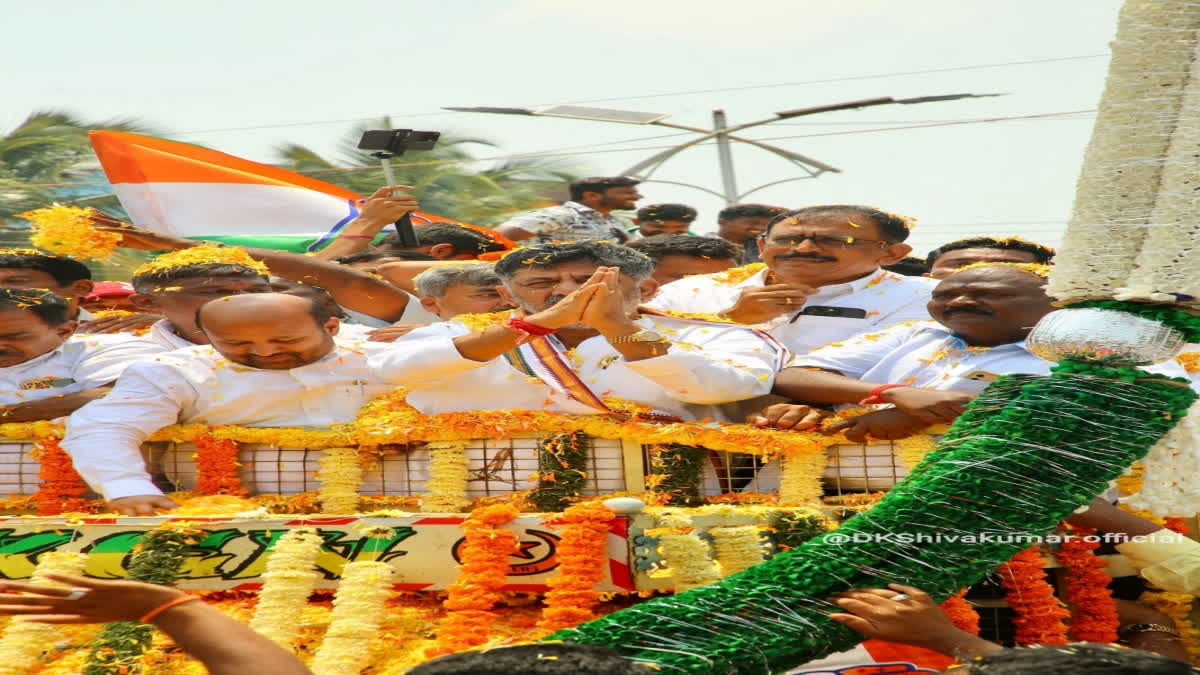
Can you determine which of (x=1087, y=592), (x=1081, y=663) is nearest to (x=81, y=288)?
(x=1087, y=592)

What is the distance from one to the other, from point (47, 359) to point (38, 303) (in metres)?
0.21

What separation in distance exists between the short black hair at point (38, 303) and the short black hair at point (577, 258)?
5.75ft

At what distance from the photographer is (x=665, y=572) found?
4.04 m

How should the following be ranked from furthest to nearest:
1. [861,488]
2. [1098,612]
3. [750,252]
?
1. [750,252]
2. [861,488]
3. [1098,612]

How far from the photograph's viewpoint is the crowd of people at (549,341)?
4590mm

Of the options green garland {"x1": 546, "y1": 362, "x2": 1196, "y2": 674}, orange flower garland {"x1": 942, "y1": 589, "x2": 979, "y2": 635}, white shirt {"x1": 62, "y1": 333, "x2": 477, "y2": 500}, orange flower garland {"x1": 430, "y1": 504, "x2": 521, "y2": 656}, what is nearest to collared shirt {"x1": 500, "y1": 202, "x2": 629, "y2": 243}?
white shirt {"x1": 62, "y1": 333, "x2": 477, "y2": 500}

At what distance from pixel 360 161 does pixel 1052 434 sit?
29.4 ft

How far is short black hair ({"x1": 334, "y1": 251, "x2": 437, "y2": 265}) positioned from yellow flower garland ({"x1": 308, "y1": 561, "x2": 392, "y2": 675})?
288 centimetres

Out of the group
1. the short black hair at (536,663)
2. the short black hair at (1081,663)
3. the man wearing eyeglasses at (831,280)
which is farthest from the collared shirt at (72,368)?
the short black hair at (1081,663)

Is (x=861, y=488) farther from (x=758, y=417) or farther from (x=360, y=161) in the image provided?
(x=360, y=161)

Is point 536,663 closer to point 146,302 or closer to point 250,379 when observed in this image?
point 250,379

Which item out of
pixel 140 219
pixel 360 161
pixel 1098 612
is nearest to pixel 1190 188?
pixel 1098 612

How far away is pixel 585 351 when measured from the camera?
487cm

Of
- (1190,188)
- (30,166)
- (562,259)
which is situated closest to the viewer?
(1190,188)
